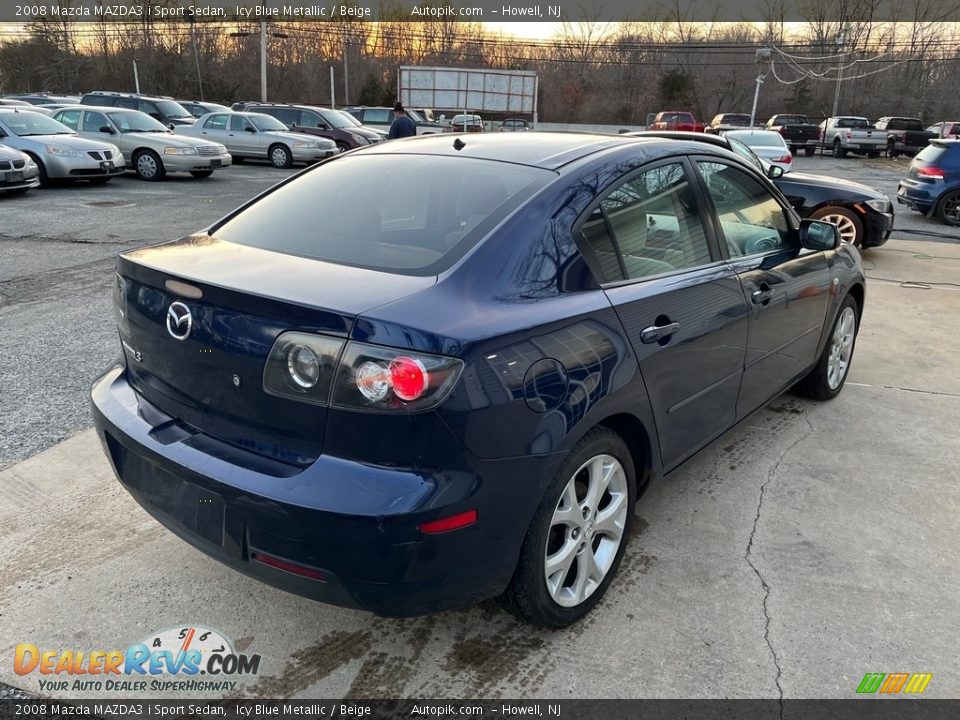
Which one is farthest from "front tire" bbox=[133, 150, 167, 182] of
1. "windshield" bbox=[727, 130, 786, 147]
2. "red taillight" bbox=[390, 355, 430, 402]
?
"red taillight" bbox=[390, 355, 430, 402]

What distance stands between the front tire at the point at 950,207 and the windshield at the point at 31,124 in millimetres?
17044

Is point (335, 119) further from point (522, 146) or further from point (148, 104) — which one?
point (522, 146)

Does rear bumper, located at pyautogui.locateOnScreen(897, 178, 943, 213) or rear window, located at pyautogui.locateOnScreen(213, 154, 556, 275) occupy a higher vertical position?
rear window, located at pyautogui.locateOnScreen(213, 154, 556, 275)

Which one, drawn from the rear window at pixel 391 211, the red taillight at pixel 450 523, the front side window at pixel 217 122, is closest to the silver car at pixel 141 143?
the front side window at pixel 217 122

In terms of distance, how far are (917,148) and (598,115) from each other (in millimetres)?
32598

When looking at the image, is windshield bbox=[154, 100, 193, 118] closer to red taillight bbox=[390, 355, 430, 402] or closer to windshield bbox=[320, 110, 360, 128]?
windshield bbox=[320, 110, 360, 128]

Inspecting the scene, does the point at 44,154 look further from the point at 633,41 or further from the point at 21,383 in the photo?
the point at 633,41

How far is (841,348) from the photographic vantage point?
→ 4723 mm

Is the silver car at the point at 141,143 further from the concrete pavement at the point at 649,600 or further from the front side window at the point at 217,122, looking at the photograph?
the concrete pavement at the point at 649,600

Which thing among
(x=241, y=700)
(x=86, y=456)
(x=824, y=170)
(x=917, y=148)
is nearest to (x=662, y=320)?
(x=241, y=700)

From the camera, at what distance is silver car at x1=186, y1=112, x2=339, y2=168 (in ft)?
66.4

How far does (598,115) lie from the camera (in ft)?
204

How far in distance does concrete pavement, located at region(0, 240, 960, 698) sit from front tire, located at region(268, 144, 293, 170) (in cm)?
1785

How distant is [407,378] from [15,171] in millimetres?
13214
